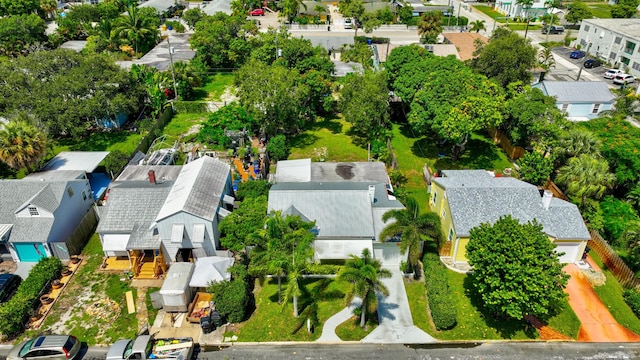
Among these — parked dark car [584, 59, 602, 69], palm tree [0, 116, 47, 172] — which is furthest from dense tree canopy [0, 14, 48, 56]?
parked dark car [584, 59, 602, 69]

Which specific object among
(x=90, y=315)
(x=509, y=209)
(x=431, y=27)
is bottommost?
(x=90, y=315)

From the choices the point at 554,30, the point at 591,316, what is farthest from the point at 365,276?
the point at 554,30

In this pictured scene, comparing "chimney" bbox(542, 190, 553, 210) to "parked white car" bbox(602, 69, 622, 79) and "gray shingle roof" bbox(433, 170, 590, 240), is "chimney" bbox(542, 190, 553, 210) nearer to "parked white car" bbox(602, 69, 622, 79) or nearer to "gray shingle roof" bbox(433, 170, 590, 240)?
"gray shingle roof" bbox(433, 170, 590, 240)

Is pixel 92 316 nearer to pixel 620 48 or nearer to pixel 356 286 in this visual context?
pixel 356 286

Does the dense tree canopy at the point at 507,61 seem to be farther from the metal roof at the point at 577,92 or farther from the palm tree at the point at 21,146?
the palm tree at the point at 21,146

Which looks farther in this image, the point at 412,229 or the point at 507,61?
the point at 507,61

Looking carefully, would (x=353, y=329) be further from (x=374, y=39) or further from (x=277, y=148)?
(x=374, y=39)

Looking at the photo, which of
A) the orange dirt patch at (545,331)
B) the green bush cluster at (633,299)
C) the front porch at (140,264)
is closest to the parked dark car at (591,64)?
the green bush cluster at (633,299)
